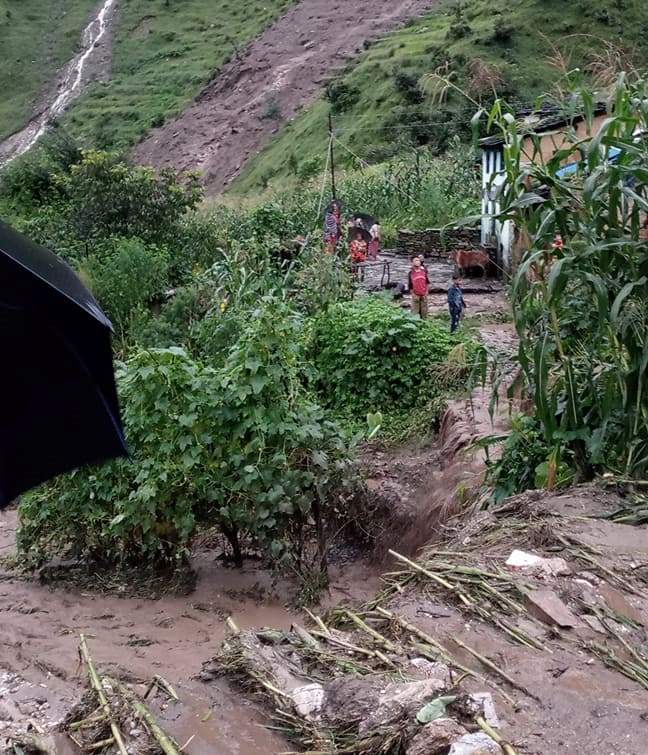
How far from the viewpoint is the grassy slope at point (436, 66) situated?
3034 centimetres

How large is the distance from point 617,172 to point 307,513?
122 inches

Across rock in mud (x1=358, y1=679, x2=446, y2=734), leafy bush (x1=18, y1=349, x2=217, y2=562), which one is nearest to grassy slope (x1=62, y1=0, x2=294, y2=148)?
leafy bush (x1=18, y1=349, x2=217, y2=562)

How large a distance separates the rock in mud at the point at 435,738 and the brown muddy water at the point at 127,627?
96 centimetres

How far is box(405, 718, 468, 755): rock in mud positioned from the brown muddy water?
0.96m

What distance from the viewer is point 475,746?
7.60ft

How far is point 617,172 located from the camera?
152 inches

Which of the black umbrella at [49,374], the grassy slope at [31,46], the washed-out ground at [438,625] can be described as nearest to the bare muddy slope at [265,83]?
the grassy slope at [31,46]

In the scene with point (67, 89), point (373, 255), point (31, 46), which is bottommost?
point (373, 255)

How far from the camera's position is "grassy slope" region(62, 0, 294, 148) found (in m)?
50.0

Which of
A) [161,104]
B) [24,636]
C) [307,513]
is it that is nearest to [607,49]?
[307,513]

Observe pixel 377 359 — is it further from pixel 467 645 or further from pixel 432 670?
pixel 432 670

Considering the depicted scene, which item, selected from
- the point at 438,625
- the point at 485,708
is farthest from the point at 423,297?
the point at 485,708

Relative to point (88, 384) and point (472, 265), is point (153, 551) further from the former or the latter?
point (472, 265)

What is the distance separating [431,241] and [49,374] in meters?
16.4
